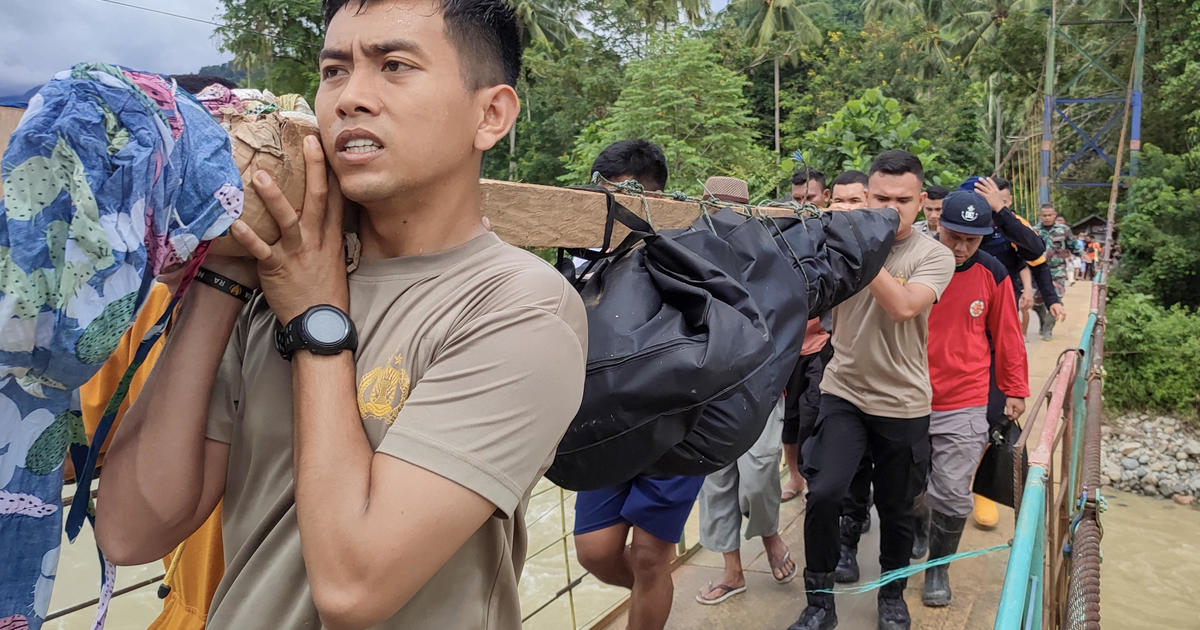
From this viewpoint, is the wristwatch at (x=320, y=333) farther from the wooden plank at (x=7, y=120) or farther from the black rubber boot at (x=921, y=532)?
the black rubber boot at (x=921, y=532)

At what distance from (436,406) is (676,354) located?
1.57 feet

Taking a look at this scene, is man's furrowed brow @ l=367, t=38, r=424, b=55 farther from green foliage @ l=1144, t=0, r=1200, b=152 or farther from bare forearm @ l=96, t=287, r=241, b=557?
green foliage @ l=1144, t=0, r=1200, b=152

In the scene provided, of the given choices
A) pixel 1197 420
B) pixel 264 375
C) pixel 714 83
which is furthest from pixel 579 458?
pixel 714 83

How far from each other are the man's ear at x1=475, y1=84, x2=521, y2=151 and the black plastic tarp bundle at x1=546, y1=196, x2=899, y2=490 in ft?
1.23

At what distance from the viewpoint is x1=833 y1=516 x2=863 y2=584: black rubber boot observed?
394 centimetres

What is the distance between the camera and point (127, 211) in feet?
2.94

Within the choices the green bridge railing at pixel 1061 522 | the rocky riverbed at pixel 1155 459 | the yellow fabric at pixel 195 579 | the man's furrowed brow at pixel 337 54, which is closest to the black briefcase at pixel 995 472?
the green bridge railing at pixel 1061 522

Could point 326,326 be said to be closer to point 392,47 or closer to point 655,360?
point 392,47

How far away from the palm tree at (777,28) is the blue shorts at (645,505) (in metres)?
22.9

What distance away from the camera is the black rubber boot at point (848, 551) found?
155 inches

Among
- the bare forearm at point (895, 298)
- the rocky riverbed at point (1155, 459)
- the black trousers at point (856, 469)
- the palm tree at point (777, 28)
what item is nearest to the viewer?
the bare forearm at point (895, 298)

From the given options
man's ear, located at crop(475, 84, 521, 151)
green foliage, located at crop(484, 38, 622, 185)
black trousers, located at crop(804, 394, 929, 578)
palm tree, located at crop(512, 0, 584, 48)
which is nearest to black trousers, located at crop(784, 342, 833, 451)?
black trousers, located at crop(804, 394, 929, 578)

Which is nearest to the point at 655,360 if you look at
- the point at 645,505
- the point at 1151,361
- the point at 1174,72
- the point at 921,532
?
the point at 645,505

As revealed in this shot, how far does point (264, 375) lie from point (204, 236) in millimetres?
238
